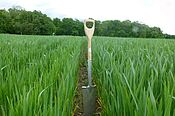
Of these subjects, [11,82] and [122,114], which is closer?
[122,114]

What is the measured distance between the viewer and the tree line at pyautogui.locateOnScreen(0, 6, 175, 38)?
41.1 m

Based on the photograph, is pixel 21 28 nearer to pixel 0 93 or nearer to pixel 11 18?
pixel 11 18

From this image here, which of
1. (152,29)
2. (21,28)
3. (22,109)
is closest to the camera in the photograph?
(22,109)

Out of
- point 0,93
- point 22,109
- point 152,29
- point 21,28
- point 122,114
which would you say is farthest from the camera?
point 152,29

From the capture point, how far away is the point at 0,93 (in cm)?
166

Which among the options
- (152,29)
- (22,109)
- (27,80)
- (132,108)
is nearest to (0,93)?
(27,80)

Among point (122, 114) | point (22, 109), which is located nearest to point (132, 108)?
point (122, 114)

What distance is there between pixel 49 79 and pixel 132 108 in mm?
665

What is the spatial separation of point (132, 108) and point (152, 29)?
1822 inches

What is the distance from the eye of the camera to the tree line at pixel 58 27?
4109cm

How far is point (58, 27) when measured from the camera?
1953 inches

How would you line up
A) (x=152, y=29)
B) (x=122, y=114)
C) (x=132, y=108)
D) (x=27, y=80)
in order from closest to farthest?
(x=132, y=108) < (x=122, y=114) < (x=27, y=80) < (x=152, y=29)

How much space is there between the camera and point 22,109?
108 centimetres

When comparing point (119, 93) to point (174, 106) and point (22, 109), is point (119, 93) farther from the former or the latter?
point (22, 109)
